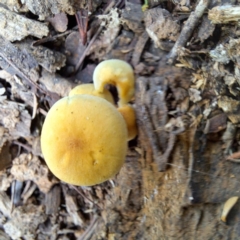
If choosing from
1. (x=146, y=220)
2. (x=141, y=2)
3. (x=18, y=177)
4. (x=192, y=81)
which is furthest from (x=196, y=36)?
(x=18, y=177)

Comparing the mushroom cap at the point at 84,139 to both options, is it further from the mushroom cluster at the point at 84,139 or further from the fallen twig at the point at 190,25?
the fallen twig at the point at 190,25

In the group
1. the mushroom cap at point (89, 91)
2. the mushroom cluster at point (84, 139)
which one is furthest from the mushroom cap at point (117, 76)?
the mushroom cluster at point (84, 139)

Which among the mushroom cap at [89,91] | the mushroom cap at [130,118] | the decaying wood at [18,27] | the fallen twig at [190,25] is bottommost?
the mushroom cap at [130,118]

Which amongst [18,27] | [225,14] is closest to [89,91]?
[18,27]

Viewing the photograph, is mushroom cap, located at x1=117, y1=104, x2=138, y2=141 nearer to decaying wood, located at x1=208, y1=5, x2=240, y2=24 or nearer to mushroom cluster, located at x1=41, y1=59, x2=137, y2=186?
mushroom cluster, located at x1=41, y1=59, x2=137, y2=186

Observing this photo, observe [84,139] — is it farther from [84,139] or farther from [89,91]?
[89,91]

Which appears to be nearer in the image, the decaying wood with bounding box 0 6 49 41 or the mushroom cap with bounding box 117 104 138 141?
the mushroom cap with bounding box 117 104 138 141

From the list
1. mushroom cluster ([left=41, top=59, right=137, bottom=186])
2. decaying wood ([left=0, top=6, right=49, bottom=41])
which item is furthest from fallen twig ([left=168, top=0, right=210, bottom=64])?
decaying wood ([left=0, top=6, right=49, bottom=41])

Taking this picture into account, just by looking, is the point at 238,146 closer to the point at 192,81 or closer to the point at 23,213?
the point at 192,81
